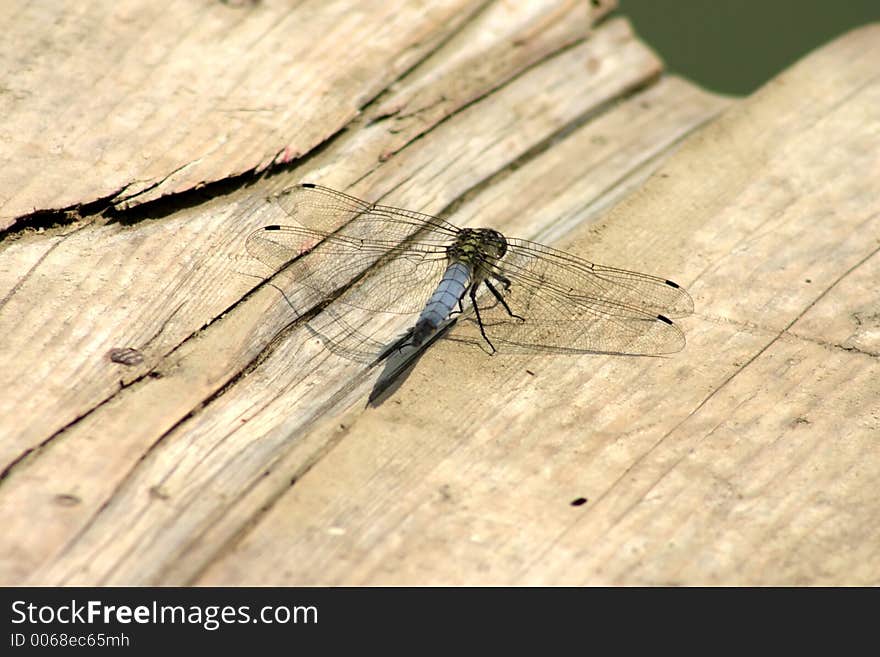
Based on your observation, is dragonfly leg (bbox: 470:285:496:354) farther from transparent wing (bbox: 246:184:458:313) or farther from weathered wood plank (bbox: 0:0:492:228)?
weathered wood plank (bbox: 0:0:492:228)

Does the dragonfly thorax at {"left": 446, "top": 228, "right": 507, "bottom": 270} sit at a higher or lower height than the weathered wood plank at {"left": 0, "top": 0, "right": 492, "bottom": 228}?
lower

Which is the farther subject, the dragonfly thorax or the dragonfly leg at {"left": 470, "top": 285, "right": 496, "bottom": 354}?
the dragonfly thorax

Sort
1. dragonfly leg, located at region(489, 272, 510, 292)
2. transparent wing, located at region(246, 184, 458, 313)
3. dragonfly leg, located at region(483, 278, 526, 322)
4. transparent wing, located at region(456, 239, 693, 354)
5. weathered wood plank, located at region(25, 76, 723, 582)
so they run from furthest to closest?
dragonfly leg, located at region(489, 272, 510, 292), dragonfly leg, located at region(483, 278, 526, 322), transparent wing, located at region(246, 184, 458, 313), transparent wing, located at region(456, 239, 693, 354), weathered wood plank, located at region(25, 76, 723, 582)

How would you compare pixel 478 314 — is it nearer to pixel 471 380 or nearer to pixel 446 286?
pixel 446 286

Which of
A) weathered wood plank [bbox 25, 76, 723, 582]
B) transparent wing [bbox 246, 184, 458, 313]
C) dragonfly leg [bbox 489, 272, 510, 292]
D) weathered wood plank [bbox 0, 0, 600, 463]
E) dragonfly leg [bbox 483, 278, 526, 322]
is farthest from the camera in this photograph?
dragonfly leg [bbox 489, 272, 510, 292]

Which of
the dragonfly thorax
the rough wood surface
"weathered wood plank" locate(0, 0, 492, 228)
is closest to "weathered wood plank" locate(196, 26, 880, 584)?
the rough wood surface

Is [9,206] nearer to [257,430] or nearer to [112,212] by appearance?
[112,212]

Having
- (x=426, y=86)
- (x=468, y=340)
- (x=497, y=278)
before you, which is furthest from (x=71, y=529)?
(x=426, y=86)

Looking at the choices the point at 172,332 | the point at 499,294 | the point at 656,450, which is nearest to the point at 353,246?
the point at 499,294
